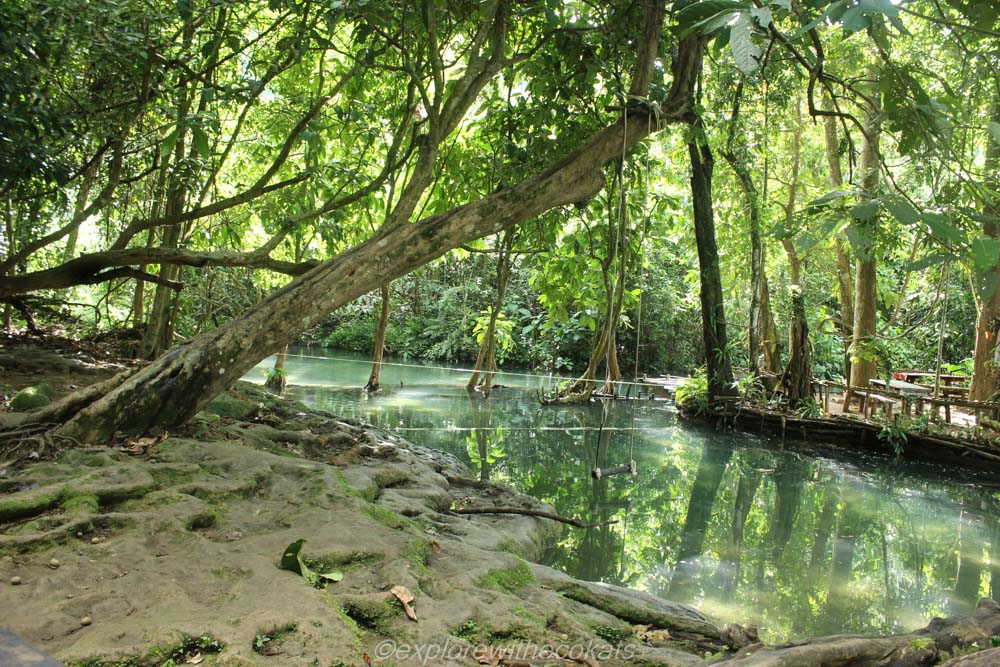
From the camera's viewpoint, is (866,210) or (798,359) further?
(798,359)

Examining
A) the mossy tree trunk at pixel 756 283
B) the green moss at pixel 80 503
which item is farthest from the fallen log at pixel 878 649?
the mossy tree trunk at pixel 756 283

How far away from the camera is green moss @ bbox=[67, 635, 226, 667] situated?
5.43ft

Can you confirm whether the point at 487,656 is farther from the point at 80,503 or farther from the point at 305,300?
the point at 305,300

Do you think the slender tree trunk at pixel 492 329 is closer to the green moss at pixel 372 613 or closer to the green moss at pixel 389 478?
the green moss at pixel 389 478

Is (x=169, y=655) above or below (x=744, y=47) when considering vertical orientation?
below

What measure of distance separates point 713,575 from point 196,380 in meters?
3.23

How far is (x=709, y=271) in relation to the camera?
1094cm

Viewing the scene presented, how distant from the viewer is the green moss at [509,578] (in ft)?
8.82

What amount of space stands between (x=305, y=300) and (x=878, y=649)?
3126mm

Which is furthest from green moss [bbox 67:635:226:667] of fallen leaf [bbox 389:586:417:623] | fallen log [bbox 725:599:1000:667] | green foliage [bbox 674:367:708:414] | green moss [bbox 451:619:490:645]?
green foliage [bbox 674:367:708:414]

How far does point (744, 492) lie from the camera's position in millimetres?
6484

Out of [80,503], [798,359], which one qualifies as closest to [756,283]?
[798,359]

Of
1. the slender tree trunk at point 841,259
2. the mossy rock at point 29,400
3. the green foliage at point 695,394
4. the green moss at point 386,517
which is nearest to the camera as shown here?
the green moss at point 386,517

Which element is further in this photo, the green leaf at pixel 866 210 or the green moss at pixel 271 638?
the green moss at pixel 271 638
